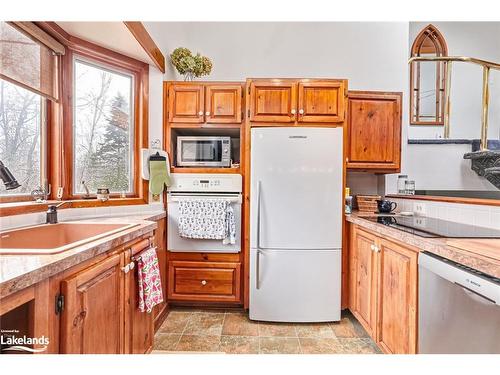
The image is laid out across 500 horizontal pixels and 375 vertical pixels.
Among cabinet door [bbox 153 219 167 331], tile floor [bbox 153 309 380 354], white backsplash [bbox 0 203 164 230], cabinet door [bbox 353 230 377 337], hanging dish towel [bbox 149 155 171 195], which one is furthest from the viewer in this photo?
hanging dish towel [bbox 149 155 171 195]

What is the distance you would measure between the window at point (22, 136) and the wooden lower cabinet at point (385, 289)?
218 cm

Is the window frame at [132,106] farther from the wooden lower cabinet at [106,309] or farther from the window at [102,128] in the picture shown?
the wooden lower cabinet at [106,309]

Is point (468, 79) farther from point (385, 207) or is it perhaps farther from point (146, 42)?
point (146, 42)

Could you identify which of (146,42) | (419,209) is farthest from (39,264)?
(419,209)

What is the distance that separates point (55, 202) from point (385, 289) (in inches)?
84.3

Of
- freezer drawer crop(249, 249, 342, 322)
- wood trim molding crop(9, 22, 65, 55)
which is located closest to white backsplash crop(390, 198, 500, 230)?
freezer drawer crop(249, 249, 342, 322)

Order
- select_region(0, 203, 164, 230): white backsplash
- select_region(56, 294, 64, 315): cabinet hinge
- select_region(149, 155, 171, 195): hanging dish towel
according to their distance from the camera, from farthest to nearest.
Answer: select_region(149, 155, 171, 195): hanging dish towel < select_region(0, 203, 164, 230): white backsplash < select_region(56, 294, 64, 315): cabinet hinge

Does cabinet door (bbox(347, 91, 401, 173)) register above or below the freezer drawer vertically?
above

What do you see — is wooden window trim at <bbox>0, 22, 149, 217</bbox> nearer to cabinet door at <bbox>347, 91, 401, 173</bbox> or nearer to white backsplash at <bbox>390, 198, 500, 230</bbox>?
cabinet door at <bbox>347, 91, 401, 173</bbox>

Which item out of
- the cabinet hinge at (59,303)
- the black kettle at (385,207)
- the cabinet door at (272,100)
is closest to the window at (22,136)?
the cabinet hinge at (59,303)

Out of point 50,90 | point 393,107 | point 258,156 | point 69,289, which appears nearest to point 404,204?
point 393,107

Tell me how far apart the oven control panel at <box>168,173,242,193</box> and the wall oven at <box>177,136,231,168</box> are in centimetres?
11

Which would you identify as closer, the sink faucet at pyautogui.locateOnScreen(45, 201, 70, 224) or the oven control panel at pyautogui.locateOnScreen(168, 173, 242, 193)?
the sink faucet at pyautogui.locateOnScreen(45, 201, 70, 224)

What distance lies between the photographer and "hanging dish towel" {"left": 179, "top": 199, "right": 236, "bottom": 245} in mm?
2074
